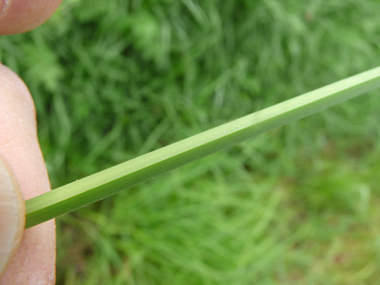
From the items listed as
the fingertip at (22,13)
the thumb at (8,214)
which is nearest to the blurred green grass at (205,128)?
the fingertip at (22,13)

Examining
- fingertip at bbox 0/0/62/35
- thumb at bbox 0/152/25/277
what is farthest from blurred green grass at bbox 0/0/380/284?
thumb at bbox 0/152/25/277

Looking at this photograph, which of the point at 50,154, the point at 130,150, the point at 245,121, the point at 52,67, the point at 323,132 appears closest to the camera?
the point at 245,121

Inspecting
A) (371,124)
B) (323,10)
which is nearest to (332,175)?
(371,124)

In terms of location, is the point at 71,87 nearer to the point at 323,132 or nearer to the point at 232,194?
the point at 232,194

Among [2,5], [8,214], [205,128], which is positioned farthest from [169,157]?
[205,128]

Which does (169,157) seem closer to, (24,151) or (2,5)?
(24,151)

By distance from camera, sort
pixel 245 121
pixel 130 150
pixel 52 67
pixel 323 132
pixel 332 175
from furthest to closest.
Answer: pixel 323 132 < pixel 332 175 < pixel 130 150 < pixel 52 67 < pixel 245 121

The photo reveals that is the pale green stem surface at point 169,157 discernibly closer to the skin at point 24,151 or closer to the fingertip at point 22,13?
the skin at point 24,151
